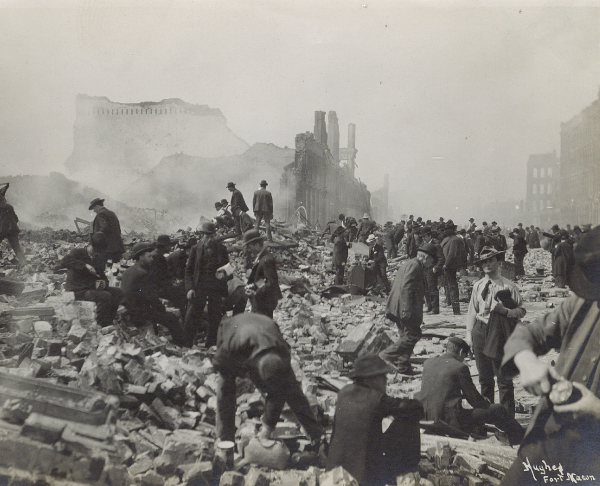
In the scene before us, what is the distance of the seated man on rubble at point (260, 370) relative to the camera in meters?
3.44

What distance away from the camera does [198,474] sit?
3.36 m

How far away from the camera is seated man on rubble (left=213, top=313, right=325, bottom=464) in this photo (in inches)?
135

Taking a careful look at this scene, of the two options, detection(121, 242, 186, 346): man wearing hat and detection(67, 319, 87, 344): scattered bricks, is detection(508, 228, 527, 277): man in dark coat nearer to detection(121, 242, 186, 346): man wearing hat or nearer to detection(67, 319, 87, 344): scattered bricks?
detection(121, 242, 186, 346): man wearing hat

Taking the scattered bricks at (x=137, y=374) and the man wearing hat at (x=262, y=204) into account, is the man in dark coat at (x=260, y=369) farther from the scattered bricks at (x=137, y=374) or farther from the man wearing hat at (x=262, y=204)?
the man wearing hat at (x=262, y=204)

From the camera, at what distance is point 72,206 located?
948 inches

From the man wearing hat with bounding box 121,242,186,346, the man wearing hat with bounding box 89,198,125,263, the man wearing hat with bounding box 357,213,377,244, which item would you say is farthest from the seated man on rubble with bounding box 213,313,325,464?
the man wearing hat with bounding box 357,213,377,244

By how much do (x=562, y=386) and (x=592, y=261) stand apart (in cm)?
53

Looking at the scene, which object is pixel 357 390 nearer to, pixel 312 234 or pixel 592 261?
pixel 592 261

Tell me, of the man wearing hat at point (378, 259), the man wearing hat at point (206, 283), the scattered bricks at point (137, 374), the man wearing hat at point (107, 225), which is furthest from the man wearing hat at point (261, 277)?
the man wearing hat at point (378, 259)

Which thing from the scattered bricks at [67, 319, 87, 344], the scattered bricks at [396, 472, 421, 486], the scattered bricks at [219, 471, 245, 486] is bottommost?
the scattered bricks at [219, 471, 245, 486]

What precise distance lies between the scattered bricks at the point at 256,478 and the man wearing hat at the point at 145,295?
10.9 feet

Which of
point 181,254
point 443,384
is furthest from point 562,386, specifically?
point 181,254

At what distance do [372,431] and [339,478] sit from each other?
1.27ft

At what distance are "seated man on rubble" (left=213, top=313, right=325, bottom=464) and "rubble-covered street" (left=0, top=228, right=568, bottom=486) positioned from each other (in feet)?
0.61
